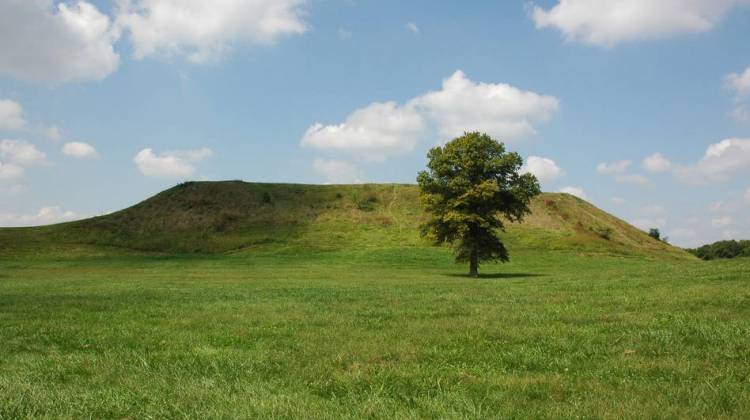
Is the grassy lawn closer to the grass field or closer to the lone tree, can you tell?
the grass field

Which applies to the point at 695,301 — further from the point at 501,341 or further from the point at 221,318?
the point at 221,318

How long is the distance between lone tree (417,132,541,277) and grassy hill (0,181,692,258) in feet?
121

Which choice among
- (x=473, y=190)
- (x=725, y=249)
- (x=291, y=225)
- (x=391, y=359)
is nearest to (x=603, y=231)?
(x=291, y=225)

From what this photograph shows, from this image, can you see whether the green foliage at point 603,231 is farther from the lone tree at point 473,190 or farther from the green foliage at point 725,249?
the green foliage at point 725,249

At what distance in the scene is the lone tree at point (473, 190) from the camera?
49719mm

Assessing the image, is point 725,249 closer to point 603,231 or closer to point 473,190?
point 603,231

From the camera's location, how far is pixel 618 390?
7.87 meters

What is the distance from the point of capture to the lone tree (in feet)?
163

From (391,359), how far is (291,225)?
9531cm

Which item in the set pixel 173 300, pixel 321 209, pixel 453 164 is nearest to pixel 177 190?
pixel 321 209

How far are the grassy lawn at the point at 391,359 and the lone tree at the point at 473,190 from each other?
29889 millimetres

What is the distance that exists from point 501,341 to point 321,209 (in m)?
103

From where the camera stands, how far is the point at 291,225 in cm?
10431

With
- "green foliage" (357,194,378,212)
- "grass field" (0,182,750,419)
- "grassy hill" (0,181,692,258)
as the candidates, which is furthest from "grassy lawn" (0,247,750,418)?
"green foliage" (357,194,378,212)
